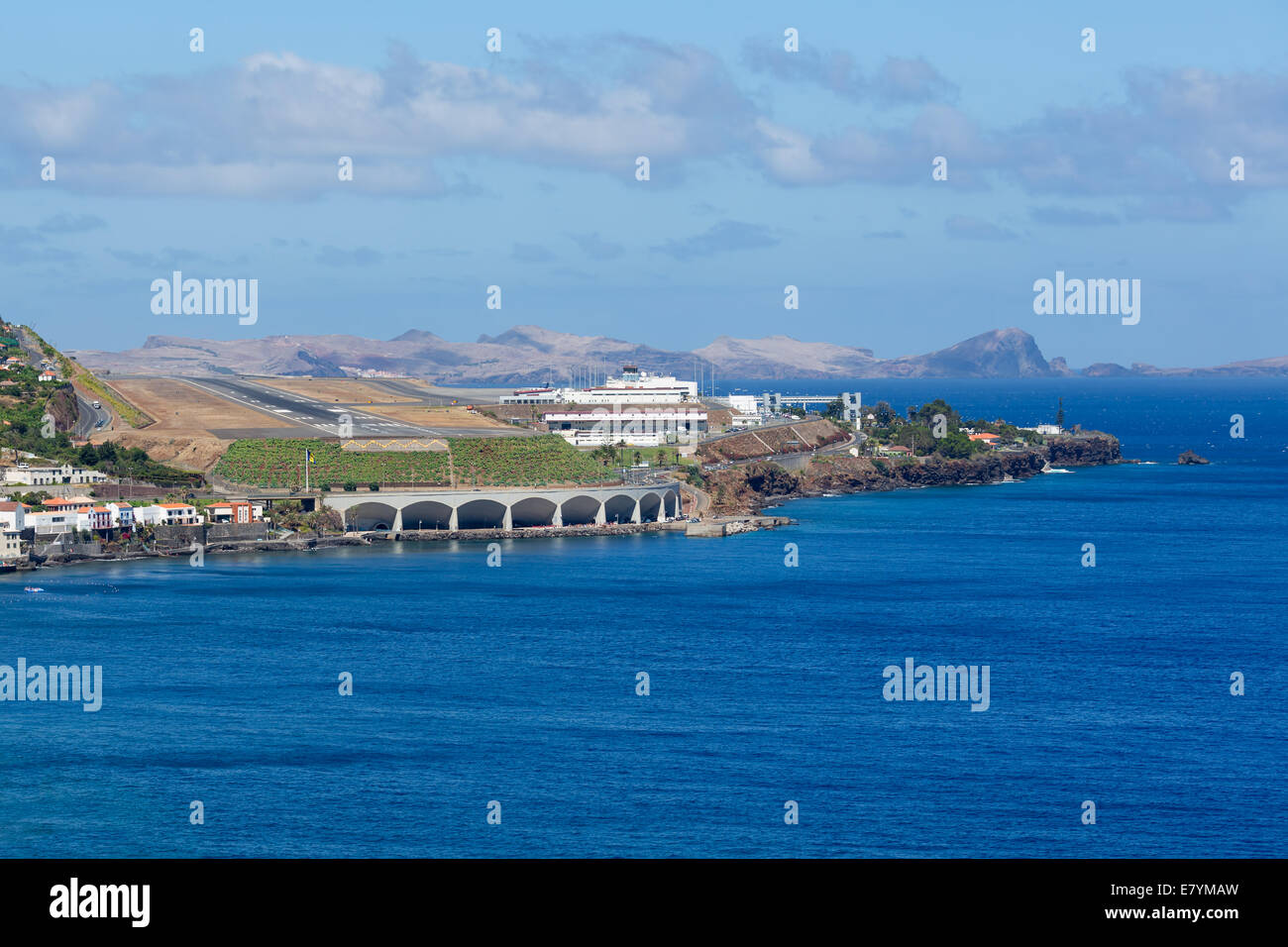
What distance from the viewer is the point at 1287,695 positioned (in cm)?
4375

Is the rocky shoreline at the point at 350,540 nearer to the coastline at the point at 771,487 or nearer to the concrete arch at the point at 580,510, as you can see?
the coastline at the point at 771,487

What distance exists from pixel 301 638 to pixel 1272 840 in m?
31.9

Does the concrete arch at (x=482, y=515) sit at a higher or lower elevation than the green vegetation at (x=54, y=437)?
lower

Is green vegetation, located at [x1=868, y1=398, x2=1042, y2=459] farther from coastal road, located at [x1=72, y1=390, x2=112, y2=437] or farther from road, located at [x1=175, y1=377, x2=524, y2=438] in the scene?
coastal road, located at [x1=72, y1=390, x2=112, y2=437]

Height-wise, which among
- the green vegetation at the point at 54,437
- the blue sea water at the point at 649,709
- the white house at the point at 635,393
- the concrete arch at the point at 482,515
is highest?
the white house at the point at 635,393

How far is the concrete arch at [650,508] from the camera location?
292ft

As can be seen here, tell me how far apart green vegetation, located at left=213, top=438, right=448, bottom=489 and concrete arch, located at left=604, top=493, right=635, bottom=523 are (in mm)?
9602

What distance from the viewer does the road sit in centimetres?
10050

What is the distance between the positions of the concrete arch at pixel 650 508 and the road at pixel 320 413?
14433 millimetres

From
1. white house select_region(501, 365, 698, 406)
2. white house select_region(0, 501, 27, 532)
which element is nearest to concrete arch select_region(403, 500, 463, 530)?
white house select_region(0, 501, 27, 532)

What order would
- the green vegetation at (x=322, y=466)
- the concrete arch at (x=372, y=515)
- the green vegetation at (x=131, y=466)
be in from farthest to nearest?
the green vegetation at (x=322, y=466), the green vegetation at (x=131, y=466), the concrete arch at (x=372, y=515)

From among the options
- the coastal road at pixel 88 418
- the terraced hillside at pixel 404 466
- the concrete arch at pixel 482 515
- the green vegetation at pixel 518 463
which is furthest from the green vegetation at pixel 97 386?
the concrete arch at pixel 482 515
